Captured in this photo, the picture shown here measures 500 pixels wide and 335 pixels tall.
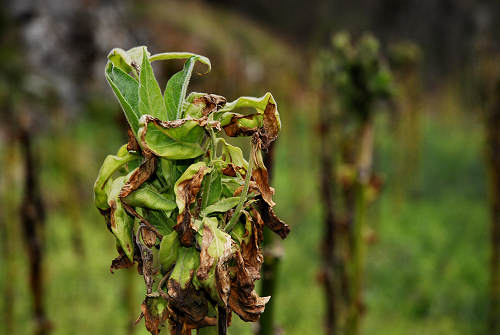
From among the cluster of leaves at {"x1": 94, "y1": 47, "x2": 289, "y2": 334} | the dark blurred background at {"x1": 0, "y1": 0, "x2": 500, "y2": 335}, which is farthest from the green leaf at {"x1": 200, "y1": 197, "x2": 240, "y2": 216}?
the dark blurred background at {"x1": 0, "y1": 0, "x2": 500, "y2": 335}

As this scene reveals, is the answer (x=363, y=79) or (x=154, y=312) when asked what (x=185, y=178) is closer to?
A: (x=154, y=312)

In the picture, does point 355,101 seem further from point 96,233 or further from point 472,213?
point 472,213

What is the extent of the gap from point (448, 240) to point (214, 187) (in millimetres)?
3373

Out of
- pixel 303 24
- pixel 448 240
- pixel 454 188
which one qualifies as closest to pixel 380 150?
pixel 454 188

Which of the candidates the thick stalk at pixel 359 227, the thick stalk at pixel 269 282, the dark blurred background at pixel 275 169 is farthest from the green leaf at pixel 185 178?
the thick stalk at pixel 359 227

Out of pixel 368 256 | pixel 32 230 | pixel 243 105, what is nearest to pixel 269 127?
pixel 243 105

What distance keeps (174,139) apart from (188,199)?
0.19 feet

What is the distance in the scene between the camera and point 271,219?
49cm

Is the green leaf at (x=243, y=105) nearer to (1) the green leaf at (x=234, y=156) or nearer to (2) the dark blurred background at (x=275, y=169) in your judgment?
(1) the green leaf at (x=234, y=156)

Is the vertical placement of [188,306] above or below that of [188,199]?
below

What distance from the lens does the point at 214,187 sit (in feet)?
1.49

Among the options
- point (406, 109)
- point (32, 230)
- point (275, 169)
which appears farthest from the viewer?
point (406, 109)

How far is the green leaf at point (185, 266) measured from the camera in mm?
422

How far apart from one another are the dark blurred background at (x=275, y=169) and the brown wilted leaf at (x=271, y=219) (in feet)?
1.95
